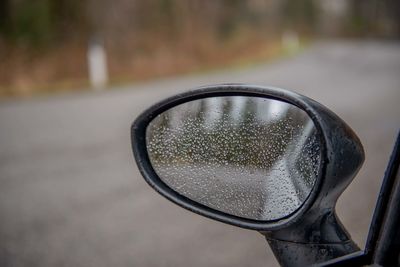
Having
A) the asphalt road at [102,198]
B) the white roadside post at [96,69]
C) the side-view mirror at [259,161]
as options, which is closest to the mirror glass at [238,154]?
the side-view mirror at [259,161]

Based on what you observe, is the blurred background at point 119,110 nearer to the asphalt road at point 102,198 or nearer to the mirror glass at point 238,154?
the asphalt road at point 102,198

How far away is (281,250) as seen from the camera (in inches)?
48.5

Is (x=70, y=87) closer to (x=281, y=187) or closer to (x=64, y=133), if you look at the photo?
(x=64, y=133)

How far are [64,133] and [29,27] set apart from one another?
27.9 ft

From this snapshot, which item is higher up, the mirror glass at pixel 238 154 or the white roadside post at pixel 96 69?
the mirror glass at pixel 238 154

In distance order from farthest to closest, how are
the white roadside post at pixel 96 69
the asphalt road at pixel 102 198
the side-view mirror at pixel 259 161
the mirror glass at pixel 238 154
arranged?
the white roadside post at pixel 96 69 < the asphalt road at pixel 102 198 < the mirror glass at pixel 238 154 < the side-view mirror at pixel 259 161

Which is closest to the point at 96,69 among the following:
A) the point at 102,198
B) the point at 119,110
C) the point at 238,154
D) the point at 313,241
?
the point at 119,110

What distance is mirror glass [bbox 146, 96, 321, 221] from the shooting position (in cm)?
120

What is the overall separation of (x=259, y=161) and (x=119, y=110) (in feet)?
23.2

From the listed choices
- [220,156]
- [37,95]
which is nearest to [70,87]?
[37,95]

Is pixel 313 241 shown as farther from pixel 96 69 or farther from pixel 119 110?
pixel 96 69

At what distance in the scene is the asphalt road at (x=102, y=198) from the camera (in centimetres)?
322

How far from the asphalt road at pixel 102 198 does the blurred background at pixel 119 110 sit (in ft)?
0.05

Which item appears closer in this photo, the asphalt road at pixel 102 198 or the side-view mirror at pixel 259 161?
the side-view mirror at pixel 259 161
